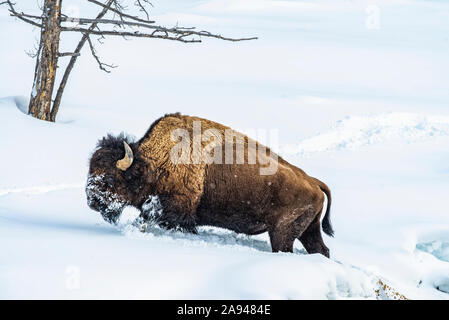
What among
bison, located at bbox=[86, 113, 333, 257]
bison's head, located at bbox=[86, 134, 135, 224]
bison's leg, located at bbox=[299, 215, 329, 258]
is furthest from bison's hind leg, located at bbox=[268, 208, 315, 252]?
bison's head, located at bbox=[86, 134, 135, 224]

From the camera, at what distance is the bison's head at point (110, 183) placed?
6066 millimetres

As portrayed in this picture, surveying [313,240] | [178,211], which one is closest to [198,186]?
[178,211]

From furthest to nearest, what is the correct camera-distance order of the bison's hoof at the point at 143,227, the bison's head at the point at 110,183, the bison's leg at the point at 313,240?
the bison's leg at the point at 313,240 → the bison's head at the point at 110,183 → the bison's hoof at the point at 143,227

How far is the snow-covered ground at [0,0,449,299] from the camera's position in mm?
4262

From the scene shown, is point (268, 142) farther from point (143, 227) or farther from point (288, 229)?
point (143, 227)

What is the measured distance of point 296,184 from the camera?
20.2 feet

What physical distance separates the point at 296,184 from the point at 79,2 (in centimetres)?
3427

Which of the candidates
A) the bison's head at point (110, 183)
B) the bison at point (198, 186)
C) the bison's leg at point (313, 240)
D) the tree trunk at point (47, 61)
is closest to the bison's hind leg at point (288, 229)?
the bison at point (198, 186)

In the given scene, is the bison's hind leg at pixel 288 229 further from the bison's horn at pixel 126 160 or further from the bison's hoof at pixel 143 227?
the bison's horn at pixel 126 160

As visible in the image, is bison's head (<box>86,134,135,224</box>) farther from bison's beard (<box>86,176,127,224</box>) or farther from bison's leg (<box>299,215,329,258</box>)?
bison's leg (<box>299,215,329,258</box>)

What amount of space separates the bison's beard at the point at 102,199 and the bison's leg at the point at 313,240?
6.02 feet

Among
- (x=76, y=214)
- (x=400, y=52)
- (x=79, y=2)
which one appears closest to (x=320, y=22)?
(x=400, y=52)

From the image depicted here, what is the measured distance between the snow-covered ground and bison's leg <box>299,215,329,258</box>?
0.47ft

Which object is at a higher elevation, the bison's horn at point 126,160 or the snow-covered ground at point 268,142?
the bison's horn at point 126,160
